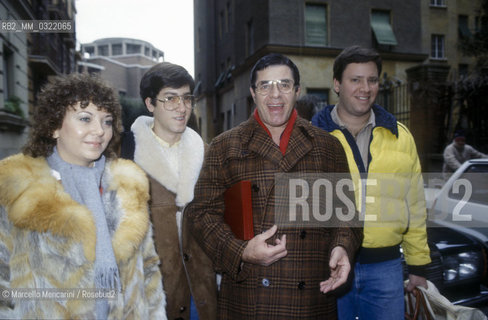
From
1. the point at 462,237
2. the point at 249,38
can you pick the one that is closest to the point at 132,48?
the point at 249,38

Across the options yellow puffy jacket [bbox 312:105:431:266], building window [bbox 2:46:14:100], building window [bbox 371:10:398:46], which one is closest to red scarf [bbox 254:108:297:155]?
yellow puffy jacket [bbox 312:105:431:266]

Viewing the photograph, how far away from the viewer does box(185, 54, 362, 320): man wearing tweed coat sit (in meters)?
1.93

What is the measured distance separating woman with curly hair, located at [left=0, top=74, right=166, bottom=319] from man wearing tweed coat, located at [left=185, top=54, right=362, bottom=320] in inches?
15.7

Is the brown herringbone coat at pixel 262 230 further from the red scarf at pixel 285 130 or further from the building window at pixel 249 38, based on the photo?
the building window at pixel 249 38

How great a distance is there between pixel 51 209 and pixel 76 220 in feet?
0.39

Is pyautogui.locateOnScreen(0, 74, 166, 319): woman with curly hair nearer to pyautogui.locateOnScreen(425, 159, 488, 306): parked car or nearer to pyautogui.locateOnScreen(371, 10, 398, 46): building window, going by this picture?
pyautogui.locateOnScreen(425, 159, 488, 306): parked car

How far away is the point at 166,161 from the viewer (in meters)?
2.40

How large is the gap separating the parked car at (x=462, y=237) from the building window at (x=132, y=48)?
64.3m

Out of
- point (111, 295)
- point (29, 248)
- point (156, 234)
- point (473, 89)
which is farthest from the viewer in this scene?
point (473, 89)

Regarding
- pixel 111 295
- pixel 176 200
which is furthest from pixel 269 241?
pixel 111 295

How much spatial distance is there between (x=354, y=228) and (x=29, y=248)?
1.72 m

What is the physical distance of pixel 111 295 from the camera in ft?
5.83

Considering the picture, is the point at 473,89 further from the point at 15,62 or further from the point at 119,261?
the point at 15,62

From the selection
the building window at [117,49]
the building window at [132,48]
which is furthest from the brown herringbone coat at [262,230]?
the building window at [117,49]
